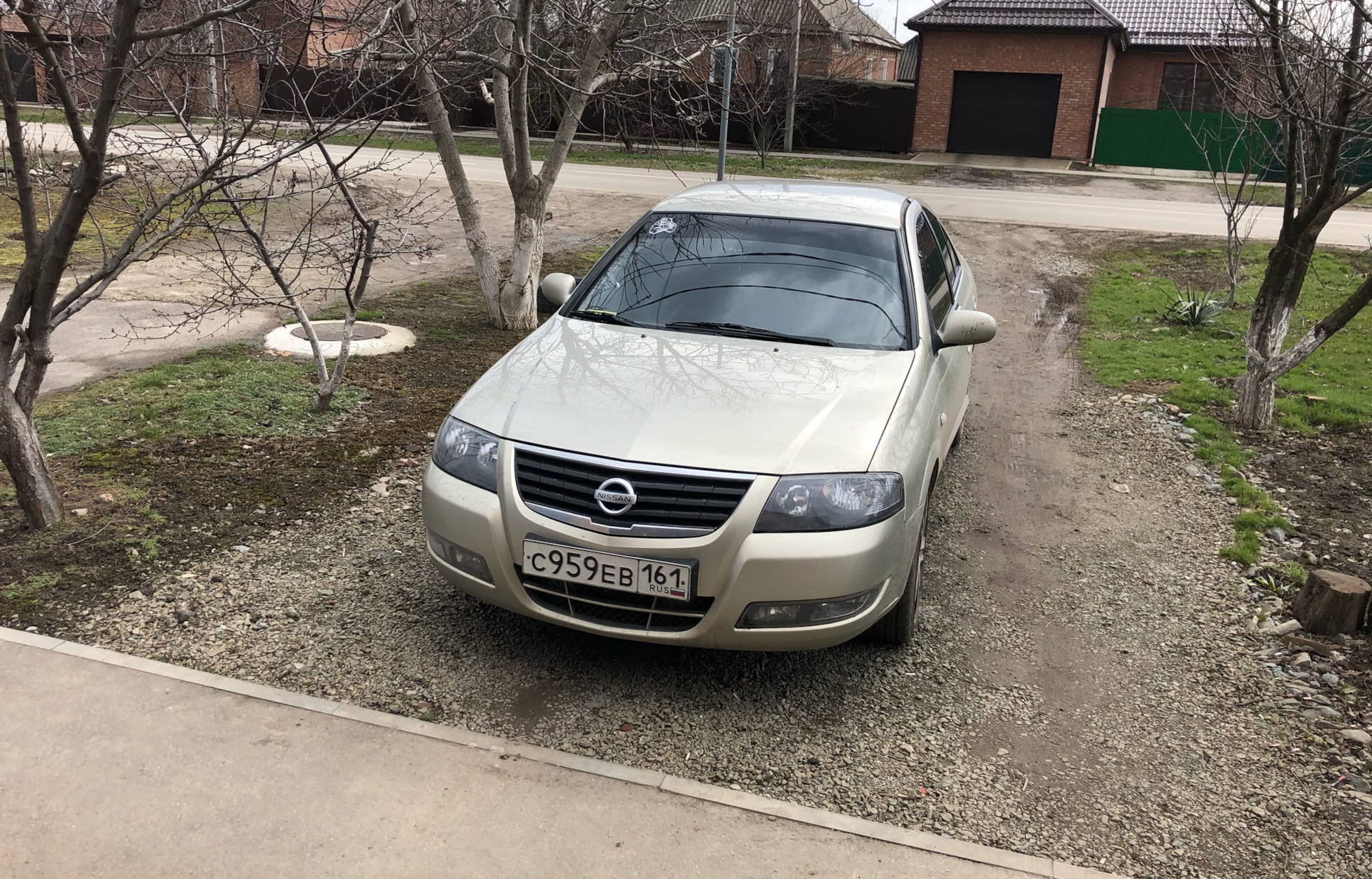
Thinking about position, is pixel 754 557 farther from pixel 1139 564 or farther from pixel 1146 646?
pixel 1139 564

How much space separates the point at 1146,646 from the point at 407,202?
1496cm

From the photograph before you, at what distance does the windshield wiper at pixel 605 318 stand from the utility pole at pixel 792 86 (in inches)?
851

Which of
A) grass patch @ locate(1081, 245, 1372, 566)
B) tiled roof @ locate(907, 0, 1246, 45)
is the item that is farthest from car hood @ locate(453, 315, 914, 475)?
tiled roof @ locate(907, 0, 1246, 45)

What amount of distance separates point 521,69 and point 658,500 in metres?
5.15

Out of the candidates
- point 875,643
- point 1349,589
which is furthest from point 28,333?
point 1349,589

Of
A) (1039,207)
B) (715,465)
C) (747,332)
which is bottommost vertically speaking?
(1039,207)

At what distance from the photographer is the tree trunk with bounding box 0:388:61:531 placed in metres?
4.37

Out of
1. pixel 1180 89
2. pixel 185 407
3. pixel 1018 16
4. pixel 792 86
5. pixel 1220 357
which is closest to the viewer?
pixel 185 407

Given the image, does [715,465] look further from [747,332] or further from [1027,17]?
[1027,17]

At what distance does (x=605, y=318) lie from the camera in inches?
187

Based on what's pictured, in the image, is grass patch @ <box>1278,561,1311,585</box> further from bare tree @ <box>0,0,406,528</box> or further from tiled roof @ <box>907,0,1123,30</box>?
tiled roof @ <box>907,0,1123,30</box>

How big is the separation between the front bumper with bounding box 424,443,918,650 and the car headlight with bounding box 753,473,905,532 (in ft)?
0.09

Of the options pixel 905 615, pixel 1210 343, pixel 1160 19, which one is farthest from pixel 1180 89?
pixel 905 615

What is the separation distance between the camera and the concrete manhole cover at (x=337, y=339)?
796 cm
